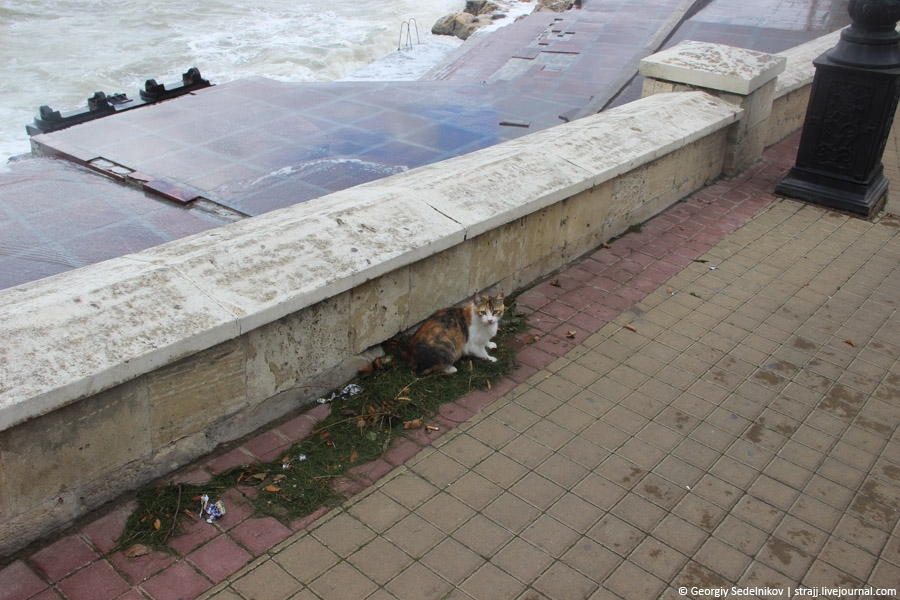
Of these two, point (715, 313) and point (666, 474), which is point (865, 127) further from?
point (666, 474)

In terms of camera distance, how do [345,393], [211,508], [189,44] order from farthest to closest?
1. [189,44]
2. [345,393]
3. [211,508]

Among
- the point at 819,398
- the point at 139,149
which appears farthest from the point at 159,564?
the point at 139,149

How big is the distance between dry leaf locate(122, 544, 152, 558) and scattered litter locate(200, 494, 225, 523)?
0.90ft

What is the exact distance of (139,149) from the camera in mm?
7629

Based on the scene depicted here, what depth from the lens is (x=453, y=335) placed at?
14.7ft

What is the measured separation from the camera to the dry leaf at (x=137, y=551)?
3.22 metres

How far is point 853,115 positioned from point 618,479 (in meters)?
5.03

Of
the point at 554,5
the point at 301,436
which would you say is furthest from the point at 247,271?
the point at 554,5

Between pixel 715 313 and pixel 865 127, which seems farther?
pixel 865 127

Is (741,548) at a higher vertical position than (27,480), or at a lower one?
lower

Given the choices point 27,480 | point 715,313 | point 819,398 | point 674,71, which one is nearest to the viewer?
point 27,480

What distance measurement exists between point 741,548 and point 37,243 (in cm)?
512

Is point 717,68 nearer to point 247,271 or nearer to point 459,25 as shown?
point 247,271

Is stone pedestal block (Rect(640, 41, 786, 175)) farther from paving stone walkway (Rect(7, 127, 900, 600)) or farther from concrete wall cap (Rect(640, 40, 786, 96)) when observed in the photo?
paving stone walkway (Rect(7, 127, 900, 600))
